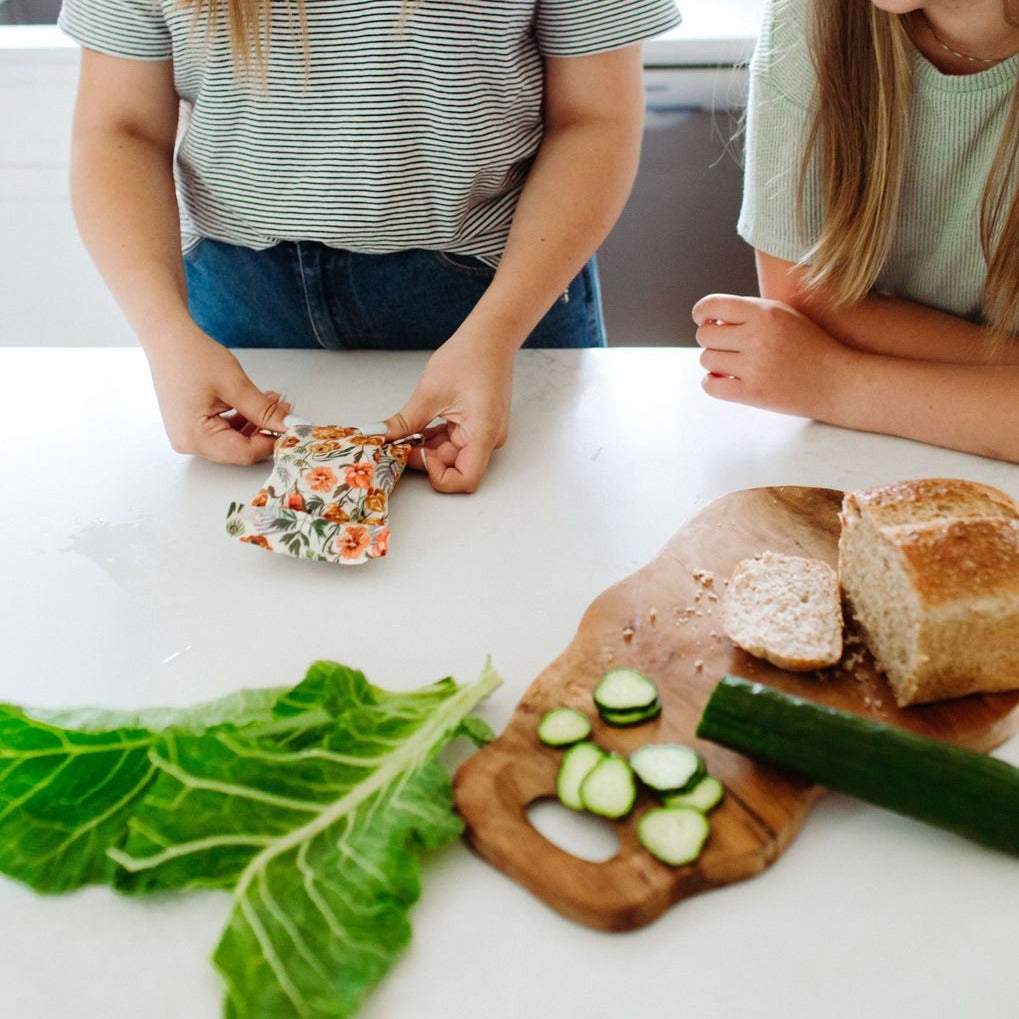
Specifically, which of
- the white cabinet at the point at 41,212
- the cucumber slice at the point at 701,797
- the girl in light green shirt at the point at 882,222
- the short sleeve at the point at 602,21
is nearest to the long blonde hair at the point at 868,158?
the girl in light green shirt at the point at 882,222

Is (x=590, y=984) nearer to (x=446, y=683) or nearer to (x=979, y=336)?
(x=446, y=683)

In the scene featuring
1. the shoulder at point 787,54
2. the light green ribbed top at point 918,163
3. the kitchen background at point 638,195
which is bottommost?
the kitchen background at point 638,195

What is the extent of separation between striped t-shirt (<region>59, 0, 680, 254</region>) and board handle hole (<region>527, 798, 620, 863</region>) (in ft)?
2.40

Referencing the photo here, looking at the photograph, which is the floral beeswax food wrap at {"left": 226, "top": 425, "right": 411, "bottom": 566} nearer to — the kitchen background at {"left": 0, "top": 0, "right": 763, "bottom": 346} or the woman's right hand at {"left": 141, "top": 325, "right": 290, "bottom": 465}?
the woman's right hand at {"left": 141, "top": 325, "right": 290, "bottom": 465}

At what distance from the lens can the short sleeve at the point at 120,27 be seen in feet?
3.66

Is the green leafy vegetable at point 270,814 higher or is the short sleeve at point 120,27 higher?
the short sleeve at point 120,27

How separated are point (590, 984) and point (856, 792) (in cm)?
23

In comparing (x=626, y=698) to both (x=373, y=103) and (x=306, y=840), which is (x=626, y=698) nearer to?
(x=306, y=840)

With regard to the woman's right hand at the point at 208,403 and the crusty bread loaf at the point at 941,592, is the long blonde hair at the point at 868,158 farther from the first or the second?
the woman's right hand at the point at 208,403

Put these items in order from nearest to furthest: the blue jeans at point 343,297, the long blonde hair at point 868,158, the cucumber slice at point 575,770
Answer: the cucumber slice at point 575,770, the long blonde hair at point 868,158, the blue jeans at point 343,297

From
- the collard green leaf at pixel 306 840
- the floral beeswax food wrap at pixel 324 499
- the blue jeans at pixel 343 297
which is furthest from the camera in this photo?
the blue jeans at pixel 343 297

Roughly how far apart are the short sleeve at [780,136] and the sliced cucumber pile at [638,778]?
25.2 inches

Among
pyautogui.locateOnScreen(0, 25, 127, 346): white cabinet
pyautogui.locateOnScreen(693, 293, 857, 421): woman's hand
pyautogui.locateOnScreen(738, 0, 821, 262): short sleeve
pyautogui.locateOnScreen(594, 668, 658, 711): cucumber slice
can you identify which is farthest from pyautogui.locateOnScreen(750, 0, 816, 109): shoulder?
pyautogui.locateOnScreen(0, 25, 127, 346): white cabinet

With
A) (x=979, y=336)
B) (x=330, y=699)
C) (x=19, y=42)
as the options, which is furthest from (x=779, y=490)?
(x=19, y=42)
